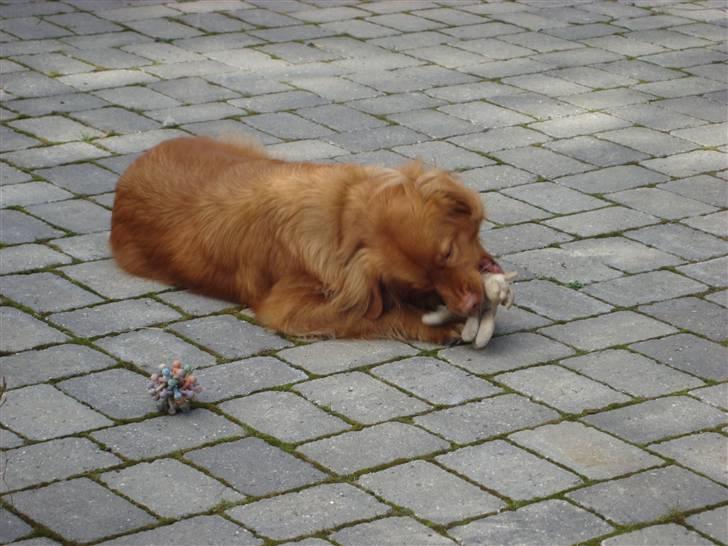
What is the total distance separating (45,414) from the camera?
504 centimetres

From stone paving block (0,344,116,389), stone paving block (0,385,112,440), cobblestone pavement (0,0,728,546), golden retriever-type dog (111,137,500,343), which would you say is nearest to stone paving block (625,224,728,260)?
cobblestone pavement (0,0,728,546)

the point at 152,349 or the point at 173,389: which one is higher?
the point at 173,389

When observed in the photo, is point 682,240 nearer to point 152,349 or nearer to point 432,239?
point 432,239

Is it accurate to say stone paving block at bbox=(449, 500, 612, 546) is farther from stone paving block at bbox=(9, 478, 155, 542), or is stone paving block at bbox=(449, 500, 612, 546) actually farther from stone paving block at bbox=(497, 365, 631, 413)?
stone paving block at bbox=(9, 478, 155, 542)

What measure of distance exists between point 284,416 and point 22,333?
1.22m

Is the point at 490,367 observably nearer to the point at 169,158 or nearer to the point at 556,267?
the point at 556,267

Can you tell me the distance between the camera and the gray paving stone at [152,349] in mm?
5461

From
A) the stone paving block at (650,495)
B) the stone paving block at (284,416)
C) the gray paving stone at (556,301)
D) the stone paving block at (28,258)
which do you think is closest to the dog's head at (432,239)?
the gray paving stone at (556,301)

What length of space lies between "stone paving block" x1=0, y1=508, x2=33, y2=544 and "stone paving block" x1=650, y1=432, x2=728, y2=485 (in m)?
2.01

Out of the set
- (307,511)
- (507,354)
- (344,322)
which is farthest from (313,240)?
(307,511)

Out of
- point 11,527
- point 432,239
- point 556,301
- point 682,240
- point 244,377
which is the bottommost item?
point 11,527

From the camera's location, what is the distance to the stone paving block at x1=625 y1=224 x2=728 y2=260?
656cm

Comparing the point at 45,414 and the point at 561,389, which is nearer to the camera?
the point at 45,414

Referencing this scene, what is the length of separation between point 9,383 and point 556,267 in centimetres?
239
